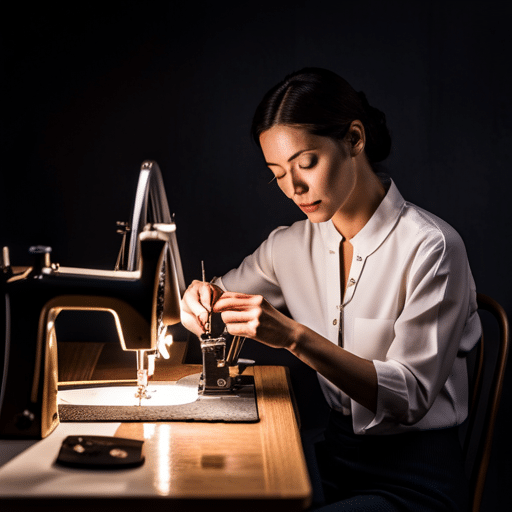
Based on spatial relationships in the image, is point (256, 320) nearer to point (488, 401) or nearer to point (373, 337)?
point (373, 337)

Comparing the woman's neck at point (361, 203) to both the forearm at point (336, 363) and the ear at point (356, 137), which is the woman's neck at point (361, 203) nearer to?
the ear at point (356, 137)

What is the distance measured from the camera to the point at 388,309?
56.7 inches

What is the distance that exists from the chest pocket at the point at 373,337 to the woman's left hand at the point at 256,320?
1.05 feet

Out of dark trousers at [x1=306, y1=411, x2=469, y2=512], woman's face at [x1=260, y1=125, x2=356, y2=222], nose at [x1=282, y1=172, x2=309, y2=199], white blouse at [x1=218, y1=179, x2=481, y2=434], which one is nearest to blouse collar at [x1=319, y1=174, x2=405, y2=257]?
white blouse at [x1=218, y1=179, x2=481, y2=434]

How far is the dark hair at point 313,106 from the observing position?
1.36 meters

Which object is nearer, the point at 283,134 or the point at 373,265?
the point at 283,134

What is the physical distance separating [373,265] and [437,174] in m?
0.59

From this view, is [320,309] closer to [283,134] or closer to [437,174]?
[283,134]

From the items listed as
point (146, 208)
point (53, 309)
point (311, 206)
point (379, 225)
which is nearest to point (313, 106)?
point (311, 206)

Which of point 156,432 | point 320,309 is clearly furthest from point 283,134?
point 156,432

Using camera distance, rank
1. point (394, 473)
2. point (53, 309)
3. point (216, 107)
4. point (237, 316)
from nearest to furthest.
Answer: point (53, 309), point (237, 316), point (394, 473), point (216, 107)

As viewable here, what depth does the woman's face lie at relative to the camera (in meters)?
1.35

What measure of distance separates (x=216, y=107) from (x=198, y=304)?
30.8 inches

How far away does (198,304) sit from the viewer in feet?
4.65
